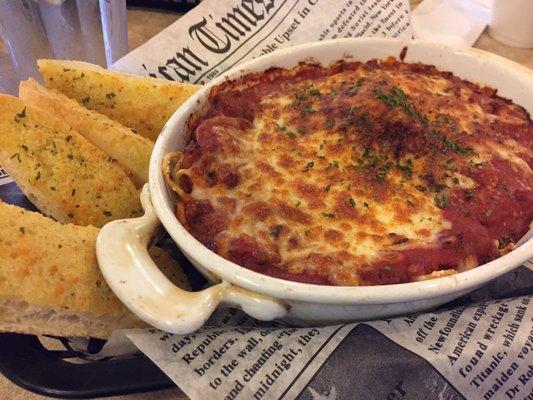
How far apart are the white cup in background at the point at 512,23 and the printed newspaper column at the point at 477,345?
1.52 meters

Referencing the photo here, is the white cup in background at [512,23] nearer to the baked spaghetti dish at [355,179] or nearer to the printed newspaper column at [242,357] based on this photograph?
the baked spaghetti dish at [355,179]

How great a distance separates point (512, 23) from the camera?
207 cm

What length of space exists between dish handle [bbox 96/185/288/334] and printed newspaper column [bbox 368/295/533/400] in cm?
21

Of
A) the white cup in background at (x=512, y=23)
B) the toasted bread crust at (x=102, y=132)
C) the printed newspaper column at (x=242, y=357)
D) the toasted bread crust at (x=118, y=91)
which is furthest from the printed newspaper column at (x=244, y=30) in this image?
the printed newspaper column at (x=242, y=357)

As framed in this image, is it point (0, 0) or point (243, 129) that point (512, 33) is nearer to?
point (243, 129)

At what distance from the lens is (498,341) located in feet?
2.81

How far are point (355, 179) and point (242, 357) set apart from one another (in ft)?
1.34

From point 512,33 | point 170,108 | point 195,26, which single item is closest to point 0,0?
point 195,26

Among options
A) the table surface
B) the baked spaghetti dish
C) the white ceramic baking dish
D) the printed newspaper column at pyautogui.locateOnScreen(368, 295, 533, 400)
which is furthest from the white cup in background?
the printed newspaper column at pyautogui.locateOnScreen(368, 295, 533, 400)

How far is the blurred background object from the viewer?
69.4 inches

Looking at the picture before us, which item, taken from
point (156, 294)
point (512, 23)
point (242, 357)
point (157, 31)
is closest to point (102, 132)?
point (156, 294)

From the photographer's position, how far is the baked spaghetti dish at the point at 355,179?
36.6 inches

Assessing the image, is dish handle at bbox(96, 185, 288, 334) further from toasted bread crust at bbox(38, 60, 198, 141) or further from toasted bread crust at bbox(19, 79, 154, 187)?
toasted bread crust at bbox(38, 60, 198, 141)

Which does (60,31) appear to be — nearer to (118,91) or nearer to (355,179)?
(118,91)
